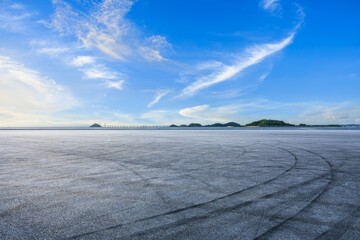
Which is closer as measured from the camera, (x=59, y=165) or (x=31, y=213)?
(x=31, y=213)

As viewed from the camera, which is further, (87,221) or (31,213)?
(31,213)

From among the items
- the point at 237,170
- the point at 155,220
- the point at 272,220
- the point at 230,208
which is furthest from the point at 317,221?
the point at 237,170

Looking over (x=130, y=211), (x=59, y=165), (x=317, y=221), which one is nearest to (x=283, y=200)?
(x=317, y=221)

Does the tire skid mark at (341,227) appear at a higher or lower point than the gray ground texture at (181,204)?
lower

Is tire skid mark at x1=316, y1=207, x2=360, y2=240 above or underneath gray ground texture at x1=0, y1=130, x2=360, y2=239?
underneath

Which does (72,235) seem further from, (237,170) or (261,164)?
(261,164)

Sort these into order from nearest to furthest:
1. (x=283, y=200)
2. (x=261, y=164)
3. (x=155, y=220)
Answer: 1. (x=155, y=220)
2. (x=283, y=200)
3. (x=261, y=164)

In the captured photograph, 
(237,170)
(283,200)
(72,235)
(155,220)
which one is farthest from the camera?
(237,170)

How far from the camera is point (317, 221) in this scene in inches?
111

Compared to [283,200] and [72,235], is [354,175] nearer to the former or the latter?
[283,200]

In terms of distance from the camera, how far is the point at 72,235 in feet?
8.14

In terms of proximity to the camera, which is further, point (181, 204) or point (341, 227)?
point (181, 204)

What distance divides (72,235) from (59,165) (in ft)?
16.7

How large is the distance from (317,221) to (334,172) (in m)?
3.59
